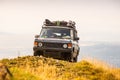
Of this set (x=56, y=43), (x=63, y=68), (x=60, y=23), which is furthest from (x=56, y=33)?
(x=63, y=68)

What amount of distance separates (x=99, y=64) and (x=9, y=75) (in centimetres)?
1289

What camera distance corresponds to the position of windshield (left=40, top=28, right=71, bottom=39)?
25.9 meters

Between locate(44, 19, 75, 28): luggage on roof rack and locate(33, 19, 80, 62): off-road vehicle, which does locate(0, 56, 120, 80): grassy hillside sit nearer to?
locate(33, 19, 80, 62): off-road vehicle

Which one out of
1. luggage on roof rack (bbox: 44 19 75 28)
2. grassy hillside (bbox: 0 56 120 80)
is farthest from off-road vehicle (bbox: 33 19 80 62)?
grassy hillside (bbox: 0 56 120 80)

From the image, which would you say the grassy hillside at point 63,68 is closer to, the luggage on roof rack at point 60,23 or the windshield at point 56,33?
the windshield at point 56,33

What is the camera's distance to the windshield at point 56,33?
84.8ft

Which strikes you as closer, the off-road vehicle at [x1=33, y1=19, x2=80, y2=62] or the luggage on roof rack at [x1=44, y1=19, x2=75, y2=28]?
the off-road vehicle at [x1=33, y1=19, x2=80, y2=62]

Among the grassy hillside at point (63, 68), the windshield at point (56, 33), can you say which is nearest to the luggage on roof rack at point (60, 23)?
the windshield at point (56, 33)

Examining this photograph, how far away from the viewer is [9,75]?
12.0m

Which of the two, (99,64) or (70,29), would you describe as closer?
(99,64)

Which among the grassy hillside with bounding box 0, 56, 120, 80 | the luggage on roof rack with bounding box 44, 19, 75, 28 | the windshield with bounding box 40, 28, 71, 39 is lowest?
the grassy hillside with bounding box 0, 56, 120, 80

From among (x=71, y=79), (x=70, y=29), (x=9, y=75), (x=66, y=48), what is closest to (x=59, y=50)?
(x=66, y=48)

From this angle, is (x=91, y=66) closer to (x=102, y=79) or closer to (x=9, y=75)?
(x=102, y=79)

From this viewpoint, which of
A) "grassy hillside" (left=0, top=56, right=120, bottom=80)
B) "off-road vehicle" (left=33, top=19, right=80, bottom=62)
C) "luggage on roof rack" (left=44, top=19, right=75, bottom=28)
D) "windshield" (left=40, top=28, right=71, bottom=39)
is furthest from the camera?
"luggage on roof rack" (left=44, top=19, right=75, bottom=28)
